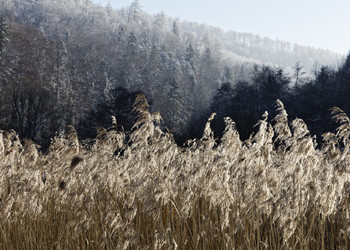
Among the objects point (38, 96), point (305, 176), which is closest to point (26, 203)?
point (305, 176)

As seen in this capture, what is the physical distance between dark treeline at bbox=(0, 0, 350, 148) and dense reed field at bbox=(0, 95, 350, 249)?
250 centimetres

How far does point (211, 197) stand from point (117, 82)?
291 ft

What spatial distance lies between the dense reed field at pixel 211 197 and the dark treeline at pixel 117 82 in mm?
2496

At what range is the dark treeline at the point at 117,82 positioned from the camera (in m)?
34.5

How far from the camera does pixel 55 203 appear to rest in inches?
143

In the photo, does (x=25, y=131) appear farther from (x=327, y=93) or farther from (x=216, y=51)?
(x=216, y=51)

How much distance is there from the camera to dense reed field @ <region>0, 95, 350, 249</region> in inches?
82.8

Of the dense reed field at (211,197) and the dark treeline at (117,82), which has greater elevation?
the dense reed field at (211,197)

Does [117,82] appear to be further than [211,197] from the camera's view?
Yes

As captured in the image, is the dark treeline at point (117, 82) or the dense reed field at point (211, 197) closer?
the dense reed field at point (211, 197)

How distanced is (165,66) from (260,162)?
3729 inches

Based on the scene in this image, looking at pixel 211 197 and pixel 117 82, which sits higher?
pixel 211 197

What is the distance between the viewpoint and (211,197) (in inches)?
102

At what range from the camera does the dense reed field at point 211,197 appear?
2.10 metres
